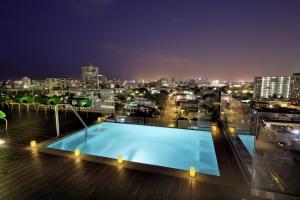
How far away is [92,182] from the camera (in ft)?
6.64

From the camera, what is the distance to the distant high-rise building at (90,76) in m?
46.1

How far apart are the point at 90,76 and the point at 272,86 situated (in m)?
68.0

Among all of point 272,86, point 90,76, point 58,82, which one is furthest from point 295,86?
point 58,82

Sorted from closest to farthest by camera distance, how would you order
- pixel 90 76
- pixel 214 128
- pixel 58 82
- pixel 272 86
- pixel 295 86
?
pixel 214 128, pixel 90 76, pixel 58 82, pixel 295 86, pixel 272 86

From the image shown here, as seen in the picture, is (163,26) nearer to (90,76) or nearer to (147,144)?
(147,144)

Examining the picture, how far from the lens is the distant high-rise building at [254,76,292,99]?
55.0 m

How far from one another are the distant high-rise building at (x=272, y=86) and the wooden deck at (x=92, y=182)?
6778cm

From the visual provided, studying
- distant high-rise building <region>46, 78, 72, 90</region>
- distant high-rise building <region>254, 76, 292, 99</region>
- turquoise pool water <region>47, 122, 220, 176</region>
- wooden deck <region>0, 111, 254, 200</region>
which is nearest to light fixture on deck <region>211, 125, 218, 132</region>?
turquoise pool water <region>47, 122, 220, 176</region>

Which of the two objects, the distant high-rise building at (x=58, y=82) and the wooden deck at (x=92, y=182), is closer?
the wooden deck at (x=92, y=182)

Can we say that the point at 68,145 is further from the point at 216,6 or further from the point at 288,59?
the point at 288,59

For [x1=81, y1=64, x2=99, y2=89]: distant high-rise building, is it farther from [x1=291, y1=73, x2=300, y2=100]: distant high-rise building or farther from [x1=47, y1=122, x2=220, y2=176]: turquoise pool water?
[x1=291, y1=73, x2=300, y2=100]: distant high-rise building

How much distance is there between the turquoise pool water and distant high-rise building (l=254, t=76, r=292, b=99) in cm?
6591

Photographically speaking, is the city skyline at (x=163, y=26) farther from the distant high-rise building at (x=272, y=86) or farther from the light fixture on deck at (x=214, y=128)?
the distant high-rise building at (x=272, y=86)

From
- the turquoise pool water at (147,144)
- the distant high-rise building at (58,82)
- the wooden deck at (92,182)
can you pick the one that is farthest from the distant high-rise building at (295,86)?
the distant high-rise building at (58,82)
